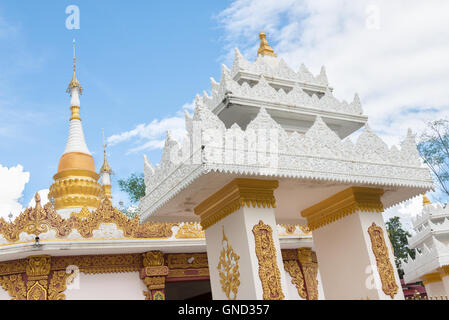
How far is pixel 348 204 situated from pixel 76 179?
33.0 ft

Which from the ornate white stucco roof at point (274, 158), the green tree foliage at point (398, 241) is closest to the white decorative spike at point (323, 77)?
the ornate white stucco roof at point (274, 158)

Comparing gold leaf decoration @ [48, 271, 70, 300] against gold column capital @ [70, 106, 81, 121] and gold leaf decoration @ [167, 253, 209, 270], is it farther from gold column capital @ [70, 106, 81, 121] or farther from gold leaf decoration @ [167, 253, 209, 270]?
gold column capital @ [70, 106, 81, 121]

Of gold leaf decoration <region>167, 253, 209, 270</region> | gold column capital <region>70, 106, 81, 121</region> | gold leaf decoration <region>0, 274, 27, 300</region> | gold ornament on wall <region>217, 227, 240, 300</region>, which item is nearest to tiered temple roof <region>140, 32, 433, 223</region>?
gold ornament on wall <region>217, 227, 240, 300</region>

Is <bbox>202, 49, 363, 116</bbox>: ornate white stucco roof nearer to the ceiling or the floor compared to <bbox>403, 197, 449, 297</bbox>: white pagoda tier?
nearer to the ceiling

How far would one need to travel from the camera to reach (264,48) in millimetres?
7855

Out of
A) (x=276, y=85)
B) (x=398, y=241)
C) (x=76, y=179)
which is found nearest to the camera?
(x=276, y=85)

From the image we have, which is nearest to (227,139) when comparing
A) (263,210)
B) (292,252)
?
(263,210)

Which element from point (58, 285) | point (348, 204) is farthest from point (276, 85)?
point (58, 285)

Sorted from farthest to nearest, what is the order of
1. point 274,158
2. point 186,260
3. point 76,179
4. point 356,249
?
point 76,179
point 186,260
point 356,249
point 274,158

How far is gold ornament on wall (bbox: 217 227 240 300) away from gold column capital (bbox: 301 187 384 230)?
6.57 ft

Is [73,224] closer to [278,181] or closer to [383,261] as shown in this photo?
[278,181]

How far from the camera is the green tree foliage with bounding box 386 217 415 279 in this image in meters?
25.9

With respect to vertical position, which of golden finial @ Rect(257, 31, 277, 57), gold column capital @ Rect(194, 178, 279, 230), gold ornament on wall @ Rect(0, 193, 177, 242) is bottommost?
gold column capital @ Rect(194, 178, 279, 230)

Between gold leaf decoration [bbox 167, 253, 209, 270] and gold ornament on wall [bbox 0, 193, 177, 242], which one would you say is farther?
gold leaf decoration [bbox 167, 253, 209, 270]
